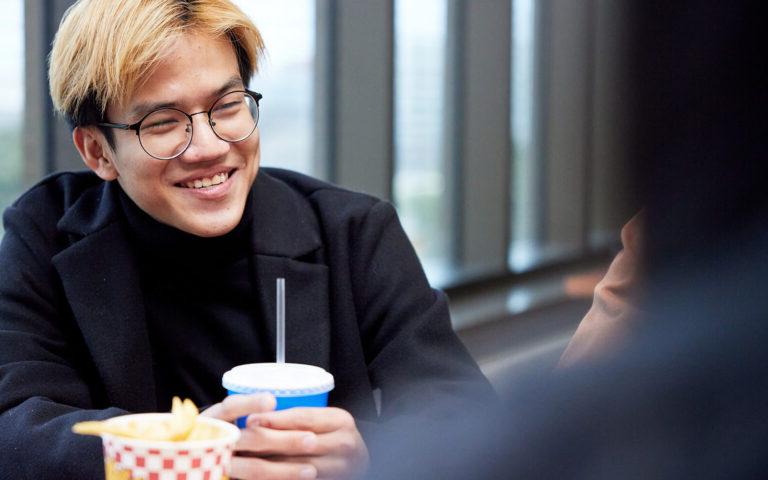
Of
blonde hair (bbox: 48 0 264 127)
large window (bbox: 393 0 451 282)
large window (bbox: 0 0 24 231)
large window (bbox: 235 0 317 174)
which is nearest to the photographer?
blonde hair (bbox: 48 0 264 127)

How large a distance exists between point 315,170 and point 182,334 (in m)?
2.48

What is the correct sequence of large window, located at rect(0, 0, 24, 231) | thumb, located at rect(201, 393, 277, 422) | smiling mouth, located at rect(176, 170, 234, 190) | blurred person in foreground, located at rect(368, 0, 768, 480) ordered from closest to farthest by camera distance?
blurred person in foreground, located at rect(368, 0, 768, 480), thumb, located at rect(201, 393, 277, 422), smiling mouth, located at rect(176, 170, 234, 190), large window, located at rect(0, 0, 24, 231)

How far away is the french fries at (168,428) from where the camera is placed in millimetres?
871

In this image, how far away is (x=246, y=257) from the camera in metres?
1.71

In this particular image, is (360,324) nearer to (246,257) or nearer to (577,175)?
(246,257)

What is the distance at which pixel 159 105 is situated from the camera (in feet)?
4.95

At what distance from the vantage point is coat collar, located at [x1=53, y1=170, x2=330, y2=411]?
62.6 inches

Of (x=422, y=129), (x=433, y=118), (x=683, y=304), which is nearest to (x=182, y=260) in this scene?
(x=683, y=304)

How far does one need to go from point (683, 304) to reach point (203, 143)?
123 centimetres

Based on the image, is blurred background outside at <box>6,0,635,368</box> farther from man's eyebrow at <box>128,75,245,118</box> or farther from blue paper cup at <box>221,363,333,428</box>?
blue paper cup at <box>221,363,333,428</box>

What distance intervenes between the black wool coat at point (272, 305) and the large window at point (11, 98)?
43.6 inches

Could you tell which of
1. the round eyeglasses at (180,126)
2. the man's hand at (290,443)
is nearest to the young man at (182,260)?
the round eyeglasses at (180,126)

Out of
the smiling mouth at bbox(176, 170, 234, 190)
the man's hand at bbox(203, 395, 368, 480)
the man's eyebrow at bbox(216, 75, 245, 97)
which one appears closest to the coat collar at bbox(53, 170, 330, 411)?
the smiling mouth at bbox(176, 170, 234, 190)

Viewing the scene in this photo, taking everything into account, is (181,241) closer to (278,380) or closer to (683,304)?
(278,380)
